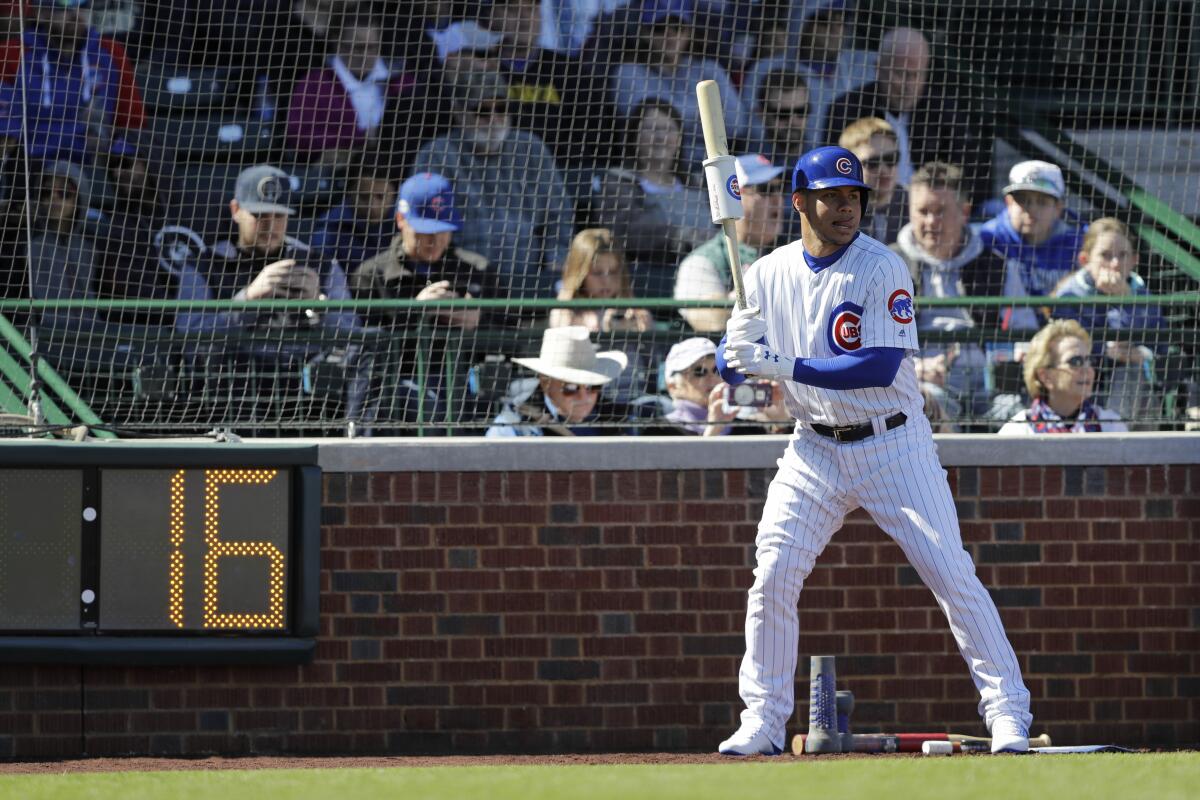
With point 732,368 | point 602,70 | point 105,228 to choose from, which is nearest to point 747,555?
point 732,368

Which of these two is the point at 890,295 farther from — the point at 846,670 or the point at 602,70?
the point at 602,70

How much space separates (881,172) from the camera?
8.42 metres

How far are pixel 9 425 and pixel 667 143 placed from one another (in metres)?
3.35

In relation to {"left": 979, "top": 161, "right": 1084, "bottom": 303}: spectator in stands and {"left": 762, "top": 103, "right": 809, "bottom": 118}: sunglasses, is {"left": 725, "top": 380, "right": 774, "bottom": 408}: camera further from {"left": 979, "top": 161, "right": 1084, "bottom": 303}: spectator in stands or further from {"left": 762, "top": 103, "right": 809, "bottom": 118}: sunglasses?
{"left": 762, "top": 103, "right": 809, "bottom": 118}: sunglasses

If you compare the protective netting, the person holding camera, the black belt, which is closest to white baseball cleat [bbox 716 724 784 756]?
the black belt

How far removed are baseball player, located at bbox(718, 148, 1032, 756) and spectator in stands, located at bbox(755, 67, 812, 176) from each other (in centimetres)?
284

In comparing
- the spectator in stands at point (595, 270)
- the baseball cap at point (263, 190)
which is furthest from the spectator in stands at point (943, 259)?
the baseball cap at point (263, 190)

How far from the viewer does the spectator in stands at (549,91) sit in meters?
8.39

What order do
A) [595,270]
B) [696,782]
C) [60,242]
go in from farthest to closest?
[595,270] → [60,242] → [696,782]

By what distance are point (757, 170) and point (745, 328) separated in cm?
265

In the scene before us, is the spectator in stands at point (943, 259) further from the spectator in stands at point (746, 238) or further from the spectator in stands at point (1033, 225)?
the spectator in stands at point (746, 238)

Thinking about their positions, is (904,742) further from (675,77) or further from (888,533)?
(675,77)

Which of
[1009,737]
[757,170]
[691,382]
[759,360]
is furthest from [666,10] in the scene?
[1009,737]

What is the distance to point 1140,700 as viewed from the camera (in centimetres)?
706
